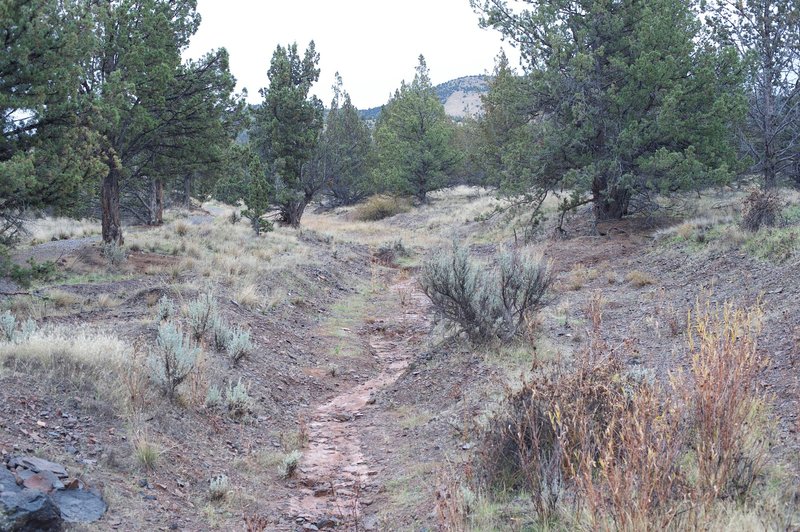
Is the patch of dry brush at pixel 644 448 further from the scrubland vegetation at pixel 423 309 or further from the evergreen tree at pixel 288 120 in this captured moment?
the evergreen tree at pixel 288 120

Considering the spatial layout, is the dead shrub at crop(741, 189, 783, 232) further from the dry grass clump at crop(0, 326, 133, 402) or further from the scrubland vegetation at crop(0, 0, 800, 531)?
the dry grass clump at crop(0, 326, 133, 402)

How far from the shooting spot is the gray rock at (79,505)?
4.11m

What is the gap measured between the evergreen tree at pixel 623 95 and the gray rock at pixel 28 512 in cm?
1530

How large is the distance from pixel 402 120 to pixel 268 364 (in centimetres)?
3286

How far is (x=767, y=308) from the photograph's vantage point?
7.87m

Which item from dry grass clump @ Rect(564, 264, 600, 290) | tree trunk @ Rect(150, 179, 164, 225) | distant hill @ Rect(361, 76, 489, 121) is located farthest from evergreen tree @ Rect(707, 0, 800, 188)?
distant hill @ Rect(361, 76, 489, 121)

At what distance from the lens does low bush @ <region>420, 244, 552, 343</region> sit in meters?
8.34

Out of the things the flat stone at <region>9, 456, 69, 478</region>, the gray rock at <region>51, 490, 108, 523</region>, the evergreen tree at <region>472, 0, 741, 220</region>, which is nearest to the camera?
the gray rock at <region>51, 490, 108, 523</region>

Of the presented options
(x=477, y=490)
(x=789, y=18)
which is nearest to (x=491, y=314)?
(x=477, y=490)

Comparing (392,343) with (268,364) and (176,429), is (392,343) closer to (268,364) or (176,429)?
Answer: (268,364)

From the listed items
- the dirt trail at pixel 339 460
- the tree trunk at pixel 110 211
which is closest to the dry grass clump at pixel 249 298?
the dirt trail at pixel 339 460

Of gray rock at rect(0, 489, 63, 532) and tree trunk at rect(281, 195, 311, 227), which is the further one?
tree trunk at rect(281, 195, 311, 227)

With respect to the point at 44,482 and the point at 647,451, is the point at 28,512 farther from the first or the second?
the point at 647,451

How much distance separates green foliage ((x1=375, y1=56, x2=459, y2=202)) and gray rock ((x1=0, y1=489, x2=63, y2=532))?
34849 millimetres
